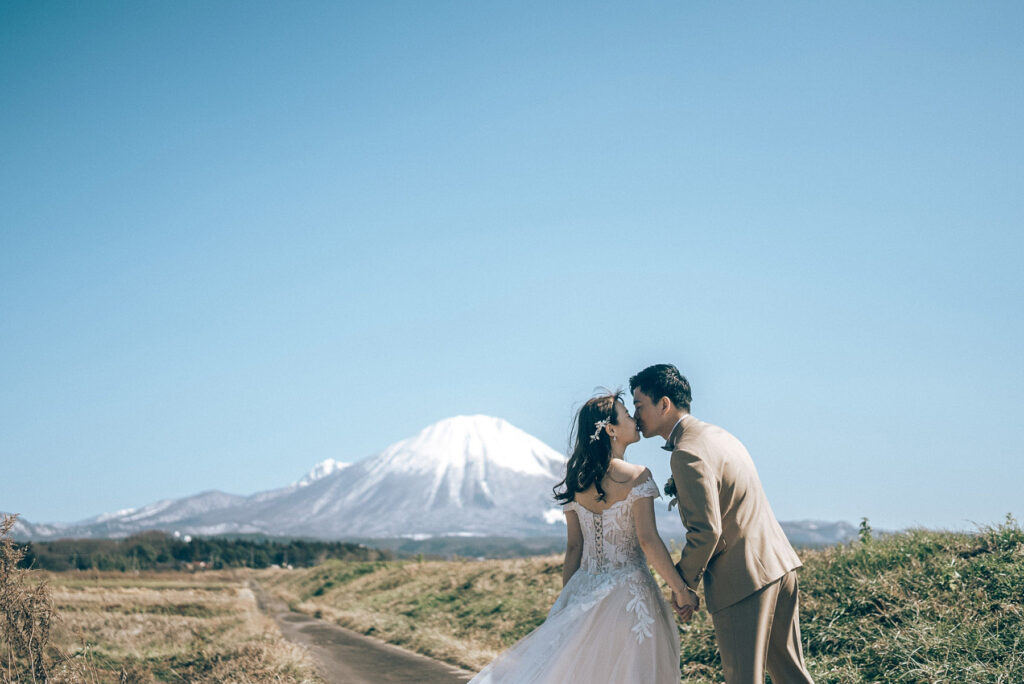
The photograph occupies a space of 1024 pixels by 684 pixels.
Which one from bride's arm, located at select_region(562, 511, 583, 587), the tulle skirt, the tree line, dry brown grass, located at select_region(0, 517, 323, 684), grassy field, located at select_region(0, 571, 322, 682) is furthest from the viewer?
the tree line

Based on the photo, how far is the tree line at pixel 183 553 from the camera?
89812 millimetres

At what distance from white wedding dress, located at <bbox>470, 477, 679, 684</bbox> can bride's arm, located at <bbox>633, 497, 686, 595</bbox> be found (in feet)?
0.22

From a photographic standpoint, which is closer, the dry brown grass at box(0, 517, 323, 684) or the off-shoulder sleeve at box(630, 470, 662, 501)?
the off-shoulder sleeve at box(630, 470, 662, 501)

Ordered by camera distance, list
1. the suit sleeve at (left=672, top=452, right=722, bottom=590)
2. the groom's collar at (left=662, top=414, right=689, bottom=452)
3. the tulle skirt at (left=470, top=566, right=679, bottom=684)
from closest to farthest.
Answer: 1. the suit sleeve at (left=672, top=452, right=722, bottom=590)
2. the groom's collar at (left=662, top=414, right=689, bottom=452)
3. the tulle skirt at (left=470, top=566, right=679, bottom=684)

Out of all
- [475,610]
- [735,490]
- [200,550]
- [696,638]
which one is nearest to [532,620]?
[475,610]

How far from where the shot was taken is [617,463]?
19.5ft

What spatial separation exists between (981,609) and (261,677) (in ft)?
27.6

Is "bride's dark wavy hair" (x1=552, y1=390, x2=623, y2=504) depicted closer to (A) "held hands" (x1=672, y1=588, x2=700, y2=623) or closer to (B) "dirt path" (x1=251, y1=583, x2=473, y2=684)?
(A) "held hands" (x1=672, y1=588, x2=700, y2=623)

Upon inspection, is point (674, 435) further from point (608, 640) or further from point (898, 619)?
point (898, 619)

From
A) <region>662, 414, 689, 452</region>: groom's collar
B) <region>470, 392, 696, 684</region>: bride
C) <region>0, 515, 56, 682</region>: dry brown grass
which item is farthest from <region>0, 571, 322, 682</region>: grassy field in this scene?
<region>662, 414, 689, 452</region>: groom's collar

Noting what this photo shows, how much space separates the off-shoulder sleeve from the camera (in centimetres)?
580

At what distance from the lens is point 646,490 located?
5.81 meters

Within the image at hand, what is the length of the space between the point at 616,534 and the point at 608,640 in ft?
2.41

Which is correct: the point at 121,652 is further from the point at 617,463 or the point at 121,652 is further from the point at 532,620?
the point at 617,463
